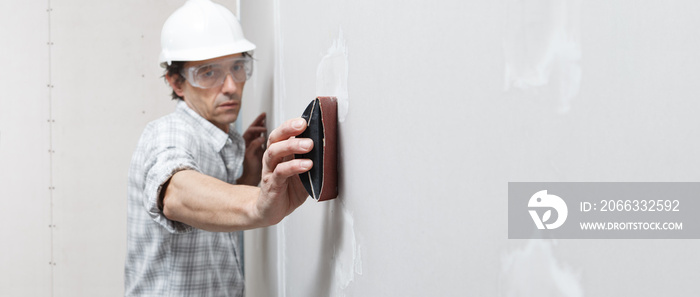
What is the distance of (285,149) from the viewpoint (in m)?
0.90

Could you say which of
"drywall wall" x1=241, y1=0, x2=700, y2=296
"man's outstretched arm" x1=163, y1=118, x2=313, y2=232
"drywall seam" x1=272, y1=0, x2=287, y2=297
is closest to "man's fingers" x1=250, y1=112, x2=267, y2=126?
"drywall seam" x1=272, y1=0, x2=287, y2=297

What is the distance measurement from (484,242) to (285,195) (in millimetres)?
559

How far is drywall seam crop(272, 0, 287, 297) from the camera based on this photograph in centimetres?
142

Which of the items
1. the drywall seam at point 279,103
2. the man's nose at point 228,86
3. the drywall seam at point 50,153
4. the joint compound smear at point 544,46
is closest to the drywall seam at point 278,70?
the drywall seam at point 279,103

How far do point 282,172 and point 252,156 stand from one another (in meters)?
1.15

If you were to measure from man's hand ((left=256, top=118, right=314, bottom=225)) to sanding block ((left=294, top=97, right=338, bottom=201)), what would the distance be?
0.01 meters

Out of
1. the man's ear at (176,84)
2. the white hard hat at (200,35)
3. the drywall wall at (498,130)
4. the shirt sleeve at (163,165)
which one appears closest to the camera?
the drywall wall at (498,130)

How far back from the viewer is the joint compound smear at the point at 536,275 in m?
0.37

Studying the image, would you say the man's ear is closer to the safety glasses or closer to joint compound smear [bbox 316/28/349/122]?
the safety glasses

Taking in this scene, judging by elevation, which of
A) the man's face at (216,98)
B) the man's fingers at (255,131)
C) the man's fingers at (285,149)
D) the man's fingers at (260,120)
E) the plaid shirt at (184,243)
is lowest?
the plaid shirt at (184,243)

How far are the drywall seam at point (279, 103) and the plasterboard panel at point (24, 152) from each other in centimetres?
195

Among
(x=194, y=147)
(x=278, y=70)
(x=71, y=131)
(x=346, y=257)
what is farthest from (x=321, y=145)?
(x=71, y=131)

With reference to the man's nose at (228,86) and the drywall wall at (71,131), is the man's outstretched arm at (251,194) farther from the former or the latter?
the drywall wall at (71,131)

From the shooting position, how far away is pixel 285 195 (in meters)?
0.97
